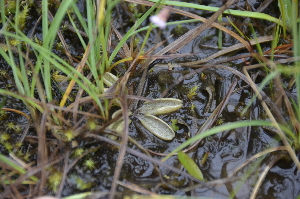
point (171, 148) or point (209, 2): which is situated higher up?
point (209, 2)

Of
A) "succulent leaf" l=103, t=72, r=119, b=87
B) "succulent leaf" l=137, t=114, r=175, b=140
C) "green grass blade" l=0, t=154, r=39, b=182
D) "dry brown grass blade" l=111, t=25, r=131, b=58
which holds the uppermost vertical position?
"dry brown grass blade" l=111, t=25, r=131, b=58

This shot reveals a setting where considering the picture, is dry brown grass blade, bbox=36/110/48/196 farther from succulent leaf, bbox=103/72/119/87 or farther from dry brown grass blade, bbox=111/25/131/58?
dry brown grass blade, bbox=111/25/131/58

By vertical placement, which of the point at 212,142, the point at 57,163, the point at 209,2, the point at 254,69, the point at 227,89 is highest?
the point at 209,2

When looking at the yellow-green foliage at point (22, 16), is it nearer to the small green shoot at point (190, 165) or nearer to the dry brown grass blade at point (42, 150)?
the dry brown grass blade at point (42, 150)

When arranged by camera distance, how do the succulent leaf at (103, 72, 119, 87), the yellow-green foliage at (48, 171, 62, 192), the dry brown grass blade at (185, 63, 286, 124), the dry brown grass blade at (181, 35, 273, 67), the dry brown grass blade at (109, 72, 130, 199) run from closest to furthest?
the dry brown grass blade at (109, 72, 130, 199) < the yellow-green foliage at (48, 171, 62, 192) < the dry brown grass blade at (185, 63, 286, 124) < the succulent leaf at (103, 72, 119, 87) < the dry brown grass blade at (181, 35, 273, 67)

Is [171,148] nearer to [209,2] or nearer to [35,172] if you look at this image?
[35,172]

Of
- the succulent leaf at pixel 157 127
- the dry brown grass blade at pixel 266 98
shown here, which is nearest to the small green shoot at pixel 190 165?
the succulent leaf at pixel 157 127

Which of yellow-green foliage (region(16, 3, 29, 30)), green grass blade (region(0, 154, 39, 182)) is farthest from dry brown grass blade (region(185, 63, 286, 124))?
yellow-green foliage (region(16, 3, 29, 30))

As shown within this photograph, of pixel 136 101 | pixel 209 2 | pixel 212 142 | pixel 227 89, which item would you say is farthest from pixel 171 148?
pixel 209 2
